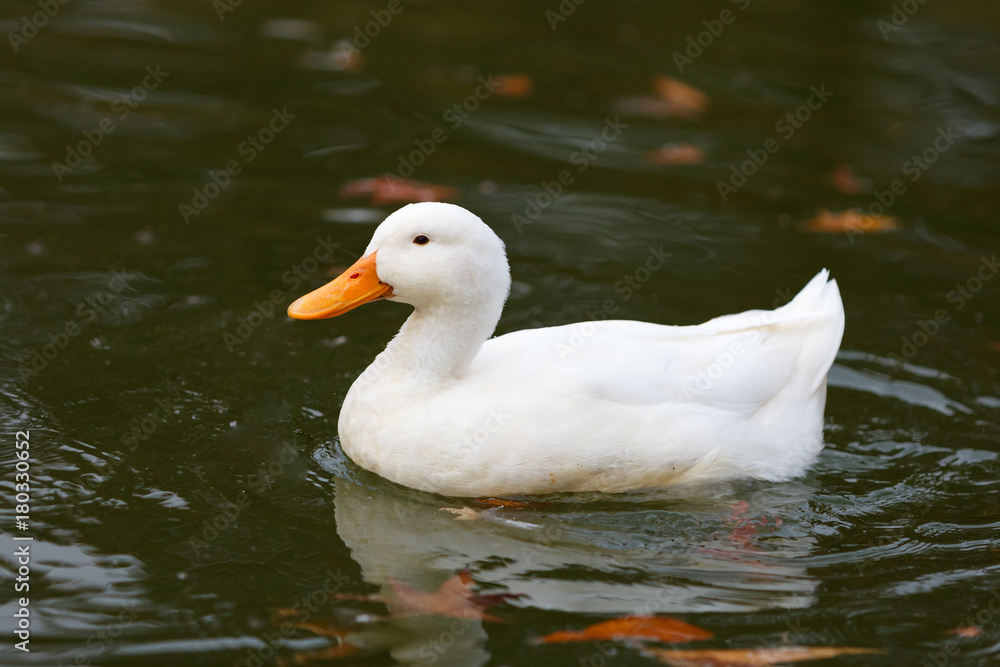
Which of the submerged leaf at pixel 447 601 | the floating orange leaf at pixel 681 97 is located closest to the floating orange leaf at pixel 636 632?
the submerged leaf at pixel 447 601

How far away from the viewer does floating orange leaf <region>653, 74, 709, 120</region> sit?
936cm

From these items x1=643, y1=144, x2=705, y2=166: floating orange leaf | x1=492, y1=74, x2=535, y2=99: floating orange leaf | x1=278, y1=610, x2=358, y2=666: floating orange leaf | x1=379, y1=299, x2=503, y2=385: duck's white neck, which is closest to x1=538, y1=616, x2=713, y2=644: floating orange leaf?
x1=278, y1=610, x2=358, y2=666: floating orange leaf

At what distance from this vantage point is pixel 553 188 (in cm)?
807

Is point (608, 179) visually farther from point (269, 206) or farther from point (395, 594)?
point (395, 594)

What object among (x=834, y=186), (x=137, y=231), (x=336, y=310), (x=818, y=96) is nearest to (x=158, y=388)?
(x=336, y=310)

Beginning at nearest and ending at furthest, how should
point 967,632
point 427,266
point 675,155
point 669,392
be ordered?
1. point 967,632
2. point 427,266
3. point 669,392
4. point 675,155

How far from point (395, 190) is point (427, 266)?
10.2 ft

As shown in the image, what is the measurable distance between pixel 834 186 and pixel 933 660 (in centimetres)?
479

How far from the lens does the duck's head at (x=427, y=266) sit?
190 inches

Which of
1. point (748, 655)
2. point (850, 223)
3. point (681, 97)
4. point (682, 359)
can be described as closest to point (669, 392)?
point (682, 359)

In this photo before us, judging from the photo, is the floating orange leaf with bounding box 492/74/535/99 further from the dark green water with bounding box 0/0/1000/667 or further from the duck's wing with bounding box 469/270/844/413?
the duck's wing with bounding box 469/270/844/413

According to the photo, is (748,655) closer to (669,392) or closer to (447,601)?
(447,601)

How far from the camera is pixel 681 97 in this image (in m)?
9.55

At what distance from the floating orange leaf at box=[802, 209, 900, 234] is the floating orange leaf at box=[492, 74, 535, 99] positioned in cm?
284
